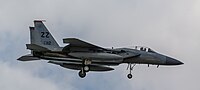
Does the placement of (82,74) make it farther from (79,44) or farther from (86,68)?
(79,44)

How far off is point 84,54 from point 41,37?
14.1ft

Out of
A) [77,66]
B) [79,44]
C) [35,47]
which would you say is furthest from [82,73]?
[35,47]

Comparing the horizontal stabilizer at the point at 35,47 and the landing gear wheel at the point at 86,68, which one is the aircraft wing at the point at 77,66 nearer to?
the landing gear wheel at the point at 86,68

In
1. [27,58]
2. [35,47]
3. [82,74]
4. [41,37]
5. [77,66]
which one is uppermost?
[41,37]

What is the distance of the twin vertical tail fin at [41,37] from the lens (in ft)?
264

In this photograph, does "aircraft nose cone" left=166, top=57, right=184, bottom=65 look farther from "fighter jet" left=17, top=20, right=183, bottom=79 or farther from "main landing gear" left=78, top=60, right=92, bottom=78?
"main landing gear" left=78, top=60, right=92, bottom=78

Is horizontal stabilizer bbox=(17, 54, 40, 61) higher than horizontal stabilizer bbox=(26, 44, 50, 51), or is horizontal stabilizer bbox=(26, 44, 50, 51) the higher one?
horizontal stabilizer bbox=(26, 44, 50, 51)

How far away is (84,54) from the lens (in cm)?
7919

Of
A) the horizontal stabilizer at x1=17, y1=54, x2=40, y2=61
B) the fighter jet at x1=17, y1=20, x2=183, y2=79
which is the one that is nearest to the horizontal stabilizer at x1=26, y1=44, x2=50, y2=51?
the fighter jet at x1=17, y1=20, x2=183, y2=79

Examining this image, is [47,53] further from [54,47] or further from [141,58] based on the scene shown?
[141,58]

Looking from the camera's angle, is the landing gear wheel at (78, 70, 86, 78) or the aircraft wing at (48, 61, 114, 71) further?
the aircraft wing at (48, 61, 114, 71)

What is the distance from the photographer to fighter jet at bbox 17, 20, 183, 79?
259 ft

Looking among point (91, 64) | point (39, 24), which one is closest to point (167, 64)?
point (91, 64)

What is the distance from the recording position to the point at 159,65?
8188 cm
